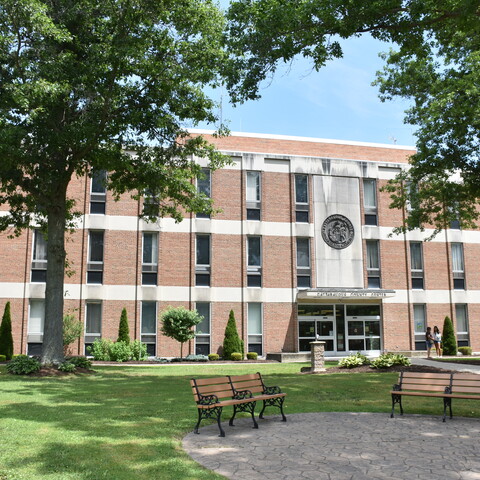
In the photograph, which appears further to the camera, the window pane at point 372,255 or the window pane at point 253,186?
the window pane at point 372,255

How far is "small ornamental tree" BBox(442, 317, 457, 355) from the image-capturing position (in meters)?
31.4

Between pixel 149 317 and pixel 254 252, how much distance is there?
273 inches

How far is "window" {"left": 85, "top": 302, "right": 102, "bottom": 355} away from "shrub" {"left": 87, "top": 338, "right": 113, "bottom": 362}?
113cm

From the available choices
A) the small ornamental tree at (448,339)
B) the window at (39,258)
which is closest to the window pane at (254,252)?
the window at (39,258)

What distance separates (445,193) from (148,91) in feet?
40.9

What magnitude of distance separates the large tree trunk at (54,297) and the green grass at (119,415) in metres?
1.47

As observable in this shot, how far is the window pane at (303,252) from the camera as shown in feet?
103

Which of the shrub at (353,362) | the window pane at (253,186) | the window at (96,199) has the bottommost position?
the shrub at (353,362)

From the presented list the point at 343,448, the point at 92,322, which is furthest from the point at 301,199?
the point at 343,448

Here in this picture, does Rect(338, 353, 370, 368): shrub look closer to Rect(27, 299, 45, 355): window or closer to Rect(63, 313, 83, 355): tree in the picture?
Rect(63, 313, 83, 355): tree

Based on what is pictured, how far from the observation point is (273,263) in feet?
101

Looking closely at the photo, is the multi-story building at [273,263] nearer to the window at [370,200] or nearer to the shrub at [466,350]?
the window at [370,200]

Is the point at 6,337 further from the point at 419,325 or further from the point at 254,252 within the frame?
the point at 419,325

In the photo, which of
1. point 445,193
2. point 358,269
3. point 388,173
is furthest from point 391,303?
point 445,193
